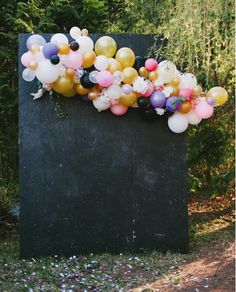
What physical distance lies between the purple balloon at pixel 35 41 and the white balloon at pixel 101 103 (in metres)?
0.65

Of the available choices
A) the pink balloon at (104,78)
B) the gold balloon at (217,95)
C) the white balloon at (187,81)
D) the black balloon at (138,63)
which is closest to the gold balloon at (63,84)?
the pink balloon at (104,78)

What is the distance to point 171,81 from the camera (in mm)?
4242

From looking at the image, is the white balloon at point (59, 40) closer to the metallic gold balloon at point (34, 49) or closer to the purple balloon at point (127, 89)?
the metallic gold balloon at point (34, 49)

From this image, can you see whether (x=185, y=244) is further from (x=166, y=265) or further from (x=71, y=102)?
(x=71, y=102)

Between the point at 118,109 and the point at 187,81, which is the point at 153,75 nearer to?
the point at 187,81

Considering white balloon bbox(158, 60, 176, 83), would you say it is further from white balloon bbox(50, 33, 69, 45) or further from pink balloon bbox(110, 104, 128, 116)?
white balloon bbox(50, 33, 69, 45)

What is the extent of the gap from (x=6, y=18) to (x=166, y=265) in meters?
3.11

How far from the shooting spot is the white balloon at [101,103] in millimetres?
4209

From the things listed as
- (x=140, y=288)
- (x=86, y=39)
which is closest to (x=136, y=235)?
(x=140, y=288)

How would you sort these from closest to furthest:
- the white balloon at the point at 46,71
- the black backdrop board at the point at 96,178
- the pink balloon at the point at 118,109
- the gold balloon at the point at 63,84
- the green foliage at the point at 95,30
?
1. the white balloon at the point at 46,71
2. the gold balloon at the point at 63,84
3. the pink balloon at the point at 118,109
4. the black backdrop board at the point at 96,178
5. the green foliage at the point at 95,30

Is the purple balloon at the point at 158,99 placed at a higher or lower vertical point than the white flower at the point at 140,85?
lower

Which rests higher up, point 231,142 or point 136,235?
point 231,142

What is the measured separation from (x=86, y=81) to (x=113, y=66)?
26cm

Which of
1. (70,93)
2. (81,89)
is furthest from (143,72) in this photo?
(70,93)
